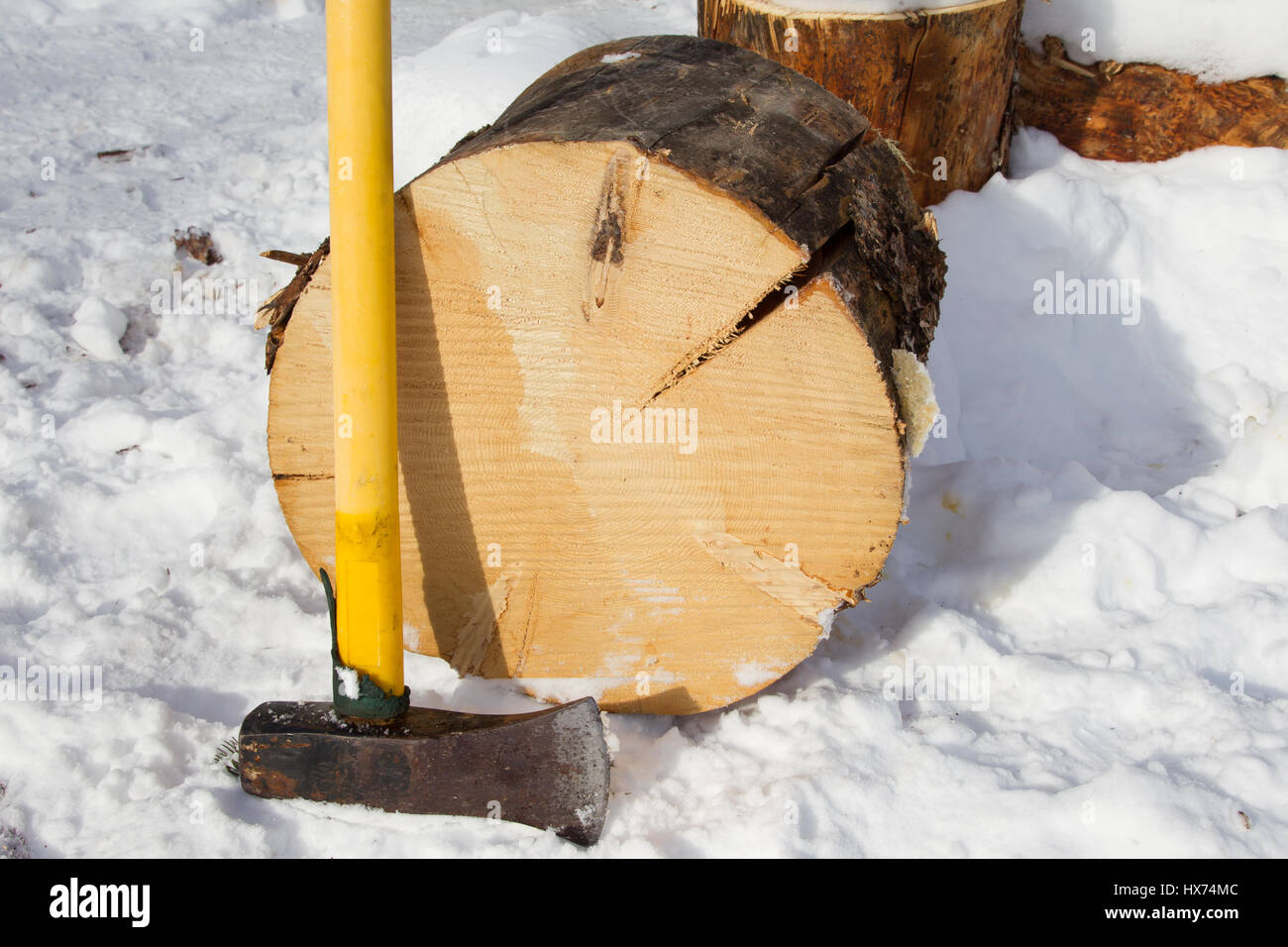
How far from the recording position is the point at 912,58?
2.72m

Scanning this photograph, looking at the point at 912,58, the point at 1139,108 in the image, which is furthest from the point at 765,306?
the point at 1139,108

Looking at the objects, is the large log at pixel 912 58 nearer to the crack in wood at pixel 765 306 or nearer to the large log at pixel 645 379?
the large log at pixel 645 379

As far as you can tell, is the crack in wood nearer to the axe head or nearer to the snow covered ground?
the axe head

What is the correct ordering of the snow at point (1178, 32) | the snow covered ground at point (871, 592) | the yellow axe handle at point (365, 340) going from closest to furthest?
the yellow axe handle at point (365, 340) → the snow covered ground at point (871, 592) → the snow at point (1178, 32)

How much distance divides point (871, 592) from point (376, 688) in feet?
3.50

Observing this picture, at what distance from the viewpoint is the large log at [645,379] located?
162cm

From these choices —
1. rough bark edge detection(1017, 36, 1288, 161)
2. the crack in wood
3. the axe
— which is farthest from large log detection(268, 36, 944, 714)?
rough bark edge detection(1017, 36, 1288, 161)

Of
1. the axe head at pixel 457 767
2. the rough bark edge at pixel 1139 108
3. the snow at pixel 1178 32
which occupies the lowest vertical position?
the axe head at pixel 457 767

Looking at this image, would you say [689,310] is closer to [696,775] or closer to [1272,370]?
[696,775]

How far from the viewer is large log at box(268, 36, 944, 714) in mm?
1622

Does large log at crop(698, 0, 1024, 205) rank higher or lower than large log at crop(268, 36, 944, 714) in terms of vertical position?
higher

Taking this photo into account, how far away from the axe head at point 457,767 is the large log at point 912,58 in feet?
5.76

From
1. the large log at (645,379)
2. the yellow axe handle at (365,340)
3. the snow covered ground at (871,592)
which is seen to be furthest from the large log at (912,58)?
the yellow axe handle at (365,340)
